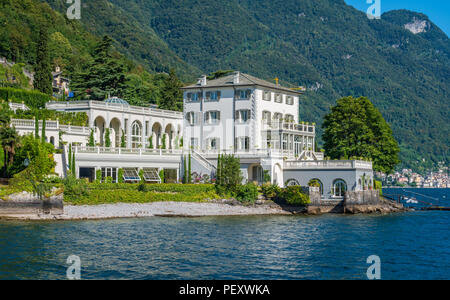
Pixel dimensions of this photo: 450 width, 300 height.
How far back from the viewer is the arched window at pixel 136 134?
239ft

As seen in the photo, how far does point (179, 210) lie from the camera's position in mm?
59000

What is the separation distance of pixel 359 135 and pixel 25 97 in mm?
41132

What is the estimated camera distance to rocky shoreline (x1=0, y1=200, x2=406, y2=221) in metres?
53.5

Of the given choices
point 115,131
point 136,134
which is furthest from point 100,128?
point 136,134

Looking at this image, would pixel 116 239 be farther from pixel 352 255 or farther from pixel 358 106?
pixel 358 106

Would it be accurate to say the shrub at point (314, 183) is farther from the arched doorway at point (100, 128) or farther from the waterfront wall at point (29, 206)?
the waterfront wall at point (29, 206)

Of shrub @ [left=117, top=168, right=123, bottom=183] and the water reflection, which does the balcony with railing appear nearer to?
shrub @ [left=117, top=168, right=123, bottom=183]

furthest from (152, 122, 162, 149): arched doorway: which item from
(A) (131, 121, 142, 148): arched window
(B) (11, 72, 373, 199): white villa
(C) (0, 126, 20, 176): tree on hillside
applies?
(C) (0, 126, 20, 176): tree on hillside

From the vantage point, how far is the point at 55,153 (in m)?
59.6

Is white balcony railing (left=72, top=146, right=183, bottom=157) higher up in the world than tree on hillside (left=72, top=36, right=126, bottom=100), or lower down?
lower down

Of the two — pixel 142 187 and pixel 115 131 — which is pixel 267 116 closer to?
pixel 115 131

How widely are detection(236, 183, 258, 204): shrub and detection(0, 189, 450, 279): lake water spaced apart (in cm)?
669

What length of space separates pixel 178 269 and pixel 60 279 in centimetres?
601
